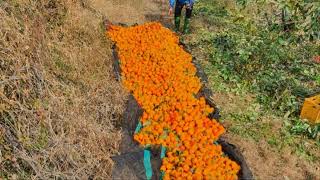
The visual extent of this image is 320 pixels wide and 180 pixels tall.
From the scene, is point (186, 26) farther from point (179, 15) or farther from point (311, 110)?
point (311, 110)

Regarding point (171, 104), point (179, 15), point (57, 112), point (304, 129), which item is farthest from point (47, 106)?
point (179, 15)

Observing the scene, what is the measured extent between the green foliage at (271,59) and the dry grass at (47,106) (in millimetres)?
2634

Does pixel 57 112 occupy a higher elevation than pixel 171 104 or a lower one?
higher

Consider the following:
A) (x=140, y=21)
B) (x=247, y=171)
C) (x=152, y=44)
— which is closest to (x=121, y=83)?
(x=152, y=44)

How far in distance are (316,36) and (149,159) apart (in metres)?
3.44

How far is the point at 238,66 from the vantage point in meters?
7.90

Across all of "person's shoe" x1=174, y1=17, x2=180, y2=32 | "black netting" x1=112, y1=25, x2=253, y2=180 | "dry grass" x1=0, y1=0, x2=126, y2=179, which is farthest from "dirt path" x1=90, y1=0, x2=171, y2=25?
"black netting" x1=112, y1=25, x2=253, y2=180

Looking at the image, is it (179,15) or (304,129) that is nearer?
(304,129)

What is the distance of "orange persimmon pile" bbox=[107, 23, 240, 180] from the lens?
15.8ft

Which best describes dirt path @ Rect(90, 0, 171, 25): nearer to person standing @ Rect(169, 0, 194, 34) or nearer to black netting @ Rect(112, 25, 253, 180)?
person standing @ Rect(169, 0, 194, 34)

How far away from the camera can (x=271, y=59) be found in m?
7.97

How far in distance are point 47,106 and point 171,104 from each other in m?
1.85

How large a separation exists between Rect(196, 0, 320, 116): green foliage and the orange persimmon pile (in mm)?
1056

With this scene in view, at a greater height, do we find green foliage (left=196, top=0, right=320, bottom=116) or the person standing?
the person standing
